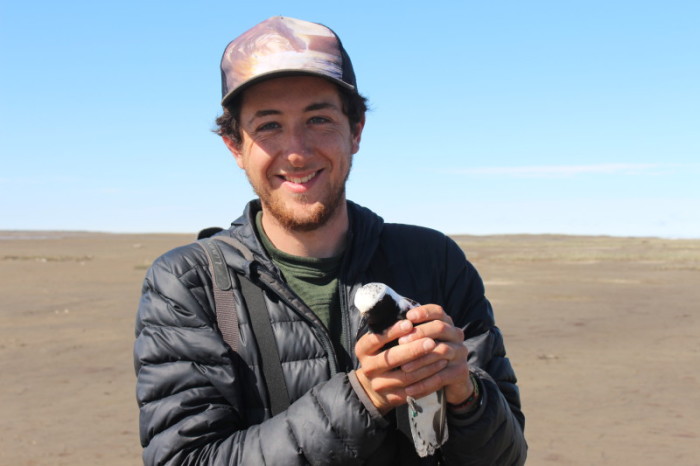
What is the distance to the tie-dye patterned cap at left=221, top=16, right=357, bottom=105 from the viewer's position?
249cm

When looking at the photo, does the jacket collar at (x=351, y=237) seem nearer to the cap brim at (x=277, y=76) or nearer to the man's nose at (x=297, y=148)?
the man's nose at (x=297, y=148)

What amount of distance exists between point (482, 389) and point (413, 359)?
1.17 ft

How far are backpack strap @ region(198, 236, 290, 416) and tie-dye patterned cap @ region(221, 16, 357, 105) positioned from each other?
2.01ft

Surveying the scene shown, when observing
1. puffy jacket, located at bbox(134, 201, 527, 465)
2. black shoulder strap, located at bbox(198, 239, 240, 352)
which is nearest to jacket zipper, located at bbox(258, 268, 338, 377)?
puffy jacket, located at bbox(134, 201, 527, 465)

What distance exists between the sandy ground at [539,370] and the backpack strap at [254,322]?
5.52m

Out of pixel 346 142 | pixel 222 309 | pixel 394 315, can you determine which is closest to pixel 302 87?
pixel 346 142

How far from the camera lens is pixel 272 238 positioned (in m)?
2.74

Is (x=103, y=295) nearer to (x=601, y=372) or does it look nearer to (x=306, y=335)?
(x=601, y=372)

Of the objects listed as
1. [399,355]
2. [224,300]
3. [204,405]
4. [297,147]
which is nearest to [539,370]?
[297,147]

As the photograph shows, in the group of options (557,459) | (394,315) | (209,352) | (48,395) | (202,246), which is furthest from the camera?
(48,395)

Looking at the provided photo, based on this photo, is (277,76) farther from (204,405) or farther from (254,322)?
(204,405)

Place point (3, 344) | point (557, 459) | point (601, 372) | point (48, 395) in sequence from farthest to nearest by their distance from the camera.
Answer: point (3, 344) → point (601, 372) → point (48, 395) → point (557, 459)

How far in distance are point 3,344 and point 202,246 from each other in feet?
38.7

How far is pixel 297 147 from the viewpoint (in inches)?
102
